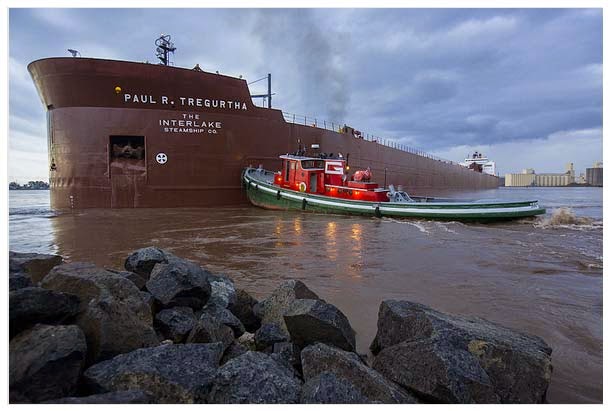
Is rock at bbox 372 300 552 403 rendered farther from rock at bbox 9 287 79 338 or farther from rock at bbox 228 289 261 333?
rock at bbox 9 287 79 338

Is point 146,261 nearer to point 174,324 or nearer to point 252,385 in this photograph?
point 174,324

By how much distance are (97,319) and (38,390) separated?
50cm

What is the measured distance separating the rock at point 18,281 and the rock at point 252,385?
1690 mm

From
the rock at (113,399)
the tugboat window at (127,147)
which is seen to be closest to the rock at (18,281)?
the rock at (113,399)

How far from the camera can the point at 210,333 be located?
8.42 feet

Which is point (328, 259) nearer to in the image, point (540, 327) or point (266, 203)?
point (540, 327)

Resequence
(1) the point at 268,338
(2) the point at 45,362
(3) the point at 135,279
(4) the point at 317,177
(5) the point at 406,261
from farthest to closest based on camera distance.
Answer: (4) the point at 317,177, (5) the point at 406,261, (3) the point at 135,279, (1) the point at 268,338, (2) the point at 45,362

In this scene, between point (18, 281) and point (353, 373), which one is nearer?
point (353, 373)

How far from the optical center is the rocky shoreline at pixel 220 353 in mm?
1870

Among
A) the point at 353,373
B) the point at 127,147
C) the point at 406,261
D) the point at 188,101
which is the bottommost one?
the point at 406,261

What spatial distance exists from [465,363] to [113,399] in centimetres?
207

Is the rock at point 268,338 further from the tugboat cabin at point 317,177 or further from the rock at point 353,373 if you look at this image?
the tugboat cabin at point 317,177

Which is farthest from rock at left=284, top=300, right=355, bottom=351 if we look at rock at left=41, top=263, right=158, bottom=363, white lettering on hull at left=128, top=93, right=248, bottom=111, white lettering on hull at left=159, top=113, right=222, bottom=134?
white lettering on hull at left=128, top=93, right=248, bottom=111

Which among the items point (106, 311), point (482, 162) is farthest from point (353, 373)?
point (482, 162)
